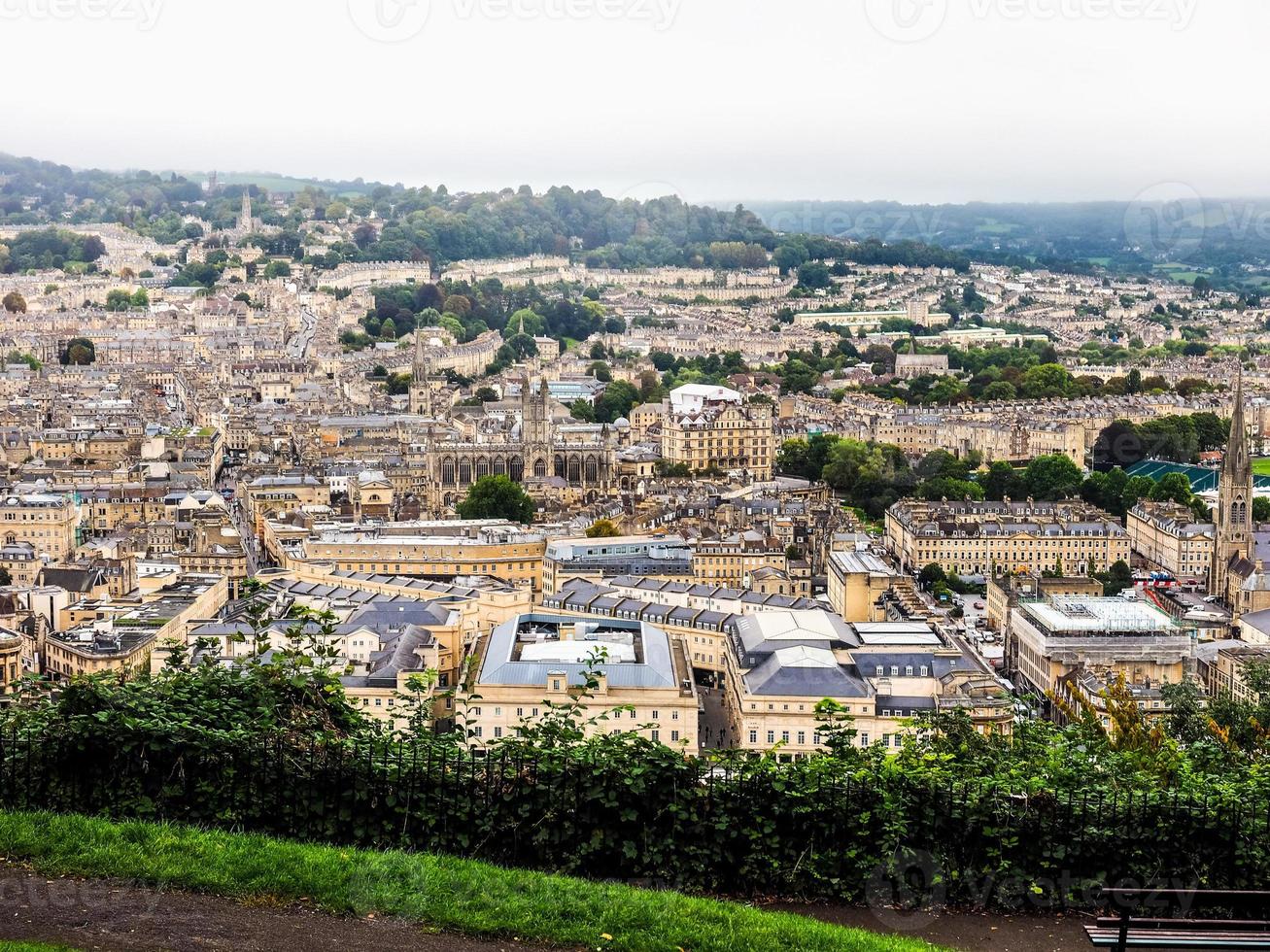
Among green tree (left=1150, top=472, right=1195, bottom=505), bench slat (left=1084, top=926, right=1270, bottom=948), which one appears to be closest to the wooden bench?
bench slat (left=1084, top=926, right=1270, bottom=948)

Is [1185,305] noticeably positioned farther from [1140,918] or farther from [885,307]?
[1140,918]

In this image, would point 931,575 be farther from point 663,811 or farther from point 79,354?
point 79,354

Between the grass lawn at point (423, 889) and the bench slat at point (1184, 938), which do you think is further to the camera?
the grass lawn at point (423, 889)

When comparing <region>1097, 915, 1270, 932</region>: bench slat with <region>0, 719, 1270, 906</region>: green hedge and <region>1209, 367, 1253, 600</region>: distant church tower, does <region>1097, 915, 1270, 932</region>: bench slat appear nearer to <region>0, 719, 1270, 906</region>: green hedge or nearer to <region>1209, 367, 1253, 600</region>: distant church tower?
<region>0, 719, 1270, 906</region>: green hedge

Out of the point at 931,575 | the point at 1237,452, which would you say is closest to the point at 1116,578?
the point at 931,575

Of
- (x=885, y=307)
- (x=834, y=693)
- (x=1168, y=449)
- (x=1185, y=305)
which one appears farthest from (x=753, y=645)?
(x=1185, y=305)

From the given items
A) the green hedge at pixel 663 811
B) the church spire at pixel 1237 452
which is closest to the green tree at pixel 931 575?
the church spire at pixel 1237 452

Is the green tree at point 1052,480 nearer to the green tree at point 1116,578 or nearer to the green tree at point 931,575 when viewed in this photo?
the green tree at point 1116,578
